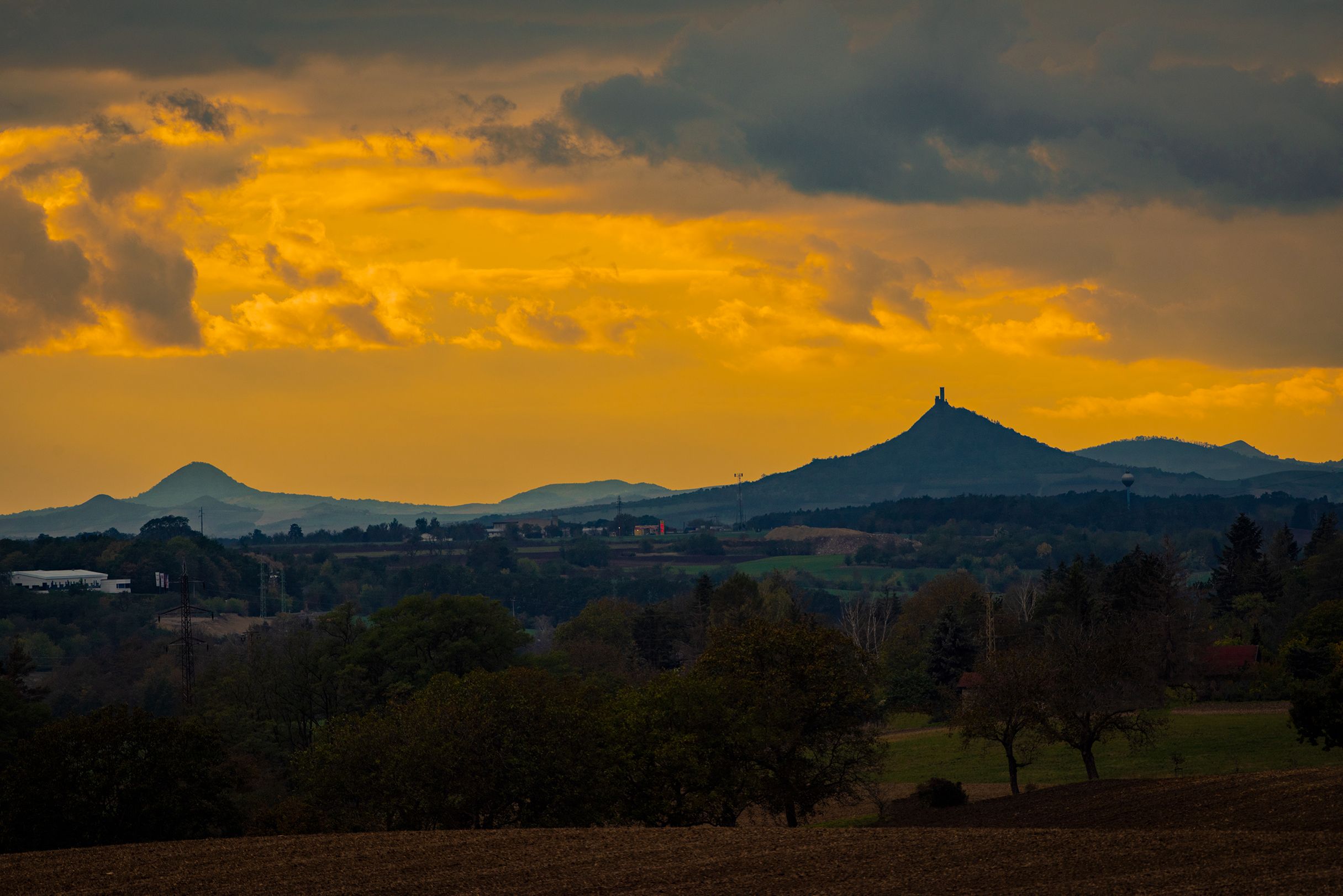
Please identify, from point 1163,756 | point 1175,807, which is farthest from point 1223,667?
point 1175,807

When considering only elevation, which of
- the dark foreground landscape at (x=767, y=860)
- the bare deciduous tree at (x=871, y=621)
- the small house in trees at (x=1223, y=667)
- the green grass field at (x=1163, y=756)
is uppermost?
the dark foreground landscape at (x=767, y=860)

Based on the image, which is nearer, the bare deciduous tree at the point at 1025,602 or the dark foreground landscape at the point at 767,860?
the dark foreground landscape at the point at 767,860

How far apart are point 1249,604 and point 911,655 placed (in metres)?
39.6

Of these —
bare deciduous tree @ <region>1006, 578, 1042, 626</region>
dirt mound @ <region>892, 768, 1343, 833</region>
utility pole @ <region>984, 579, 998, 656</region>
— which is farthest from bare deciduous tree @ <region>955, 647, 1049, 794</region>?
bare deciduous tree @ <region>1006, 578, 1042, 626</region>

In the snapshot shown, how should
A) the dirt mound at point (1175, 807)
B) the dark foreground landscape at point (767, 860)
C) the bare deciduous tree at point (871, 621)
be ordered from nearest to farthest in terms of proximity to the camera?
the dark foreground landscape at point (767, 860) → the dirt mound at point (1175, 807) → the bare deciduous tree at point (871, 621)

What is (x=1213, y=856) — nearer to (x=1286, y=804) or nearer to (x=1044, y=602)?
(x=1286, y=804)

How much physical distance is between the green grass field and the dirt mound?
20.8ft

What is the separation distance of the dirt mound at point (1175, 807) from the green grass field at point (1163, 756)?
6338 mm

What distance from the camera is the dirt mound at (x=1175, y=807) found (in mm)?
39438

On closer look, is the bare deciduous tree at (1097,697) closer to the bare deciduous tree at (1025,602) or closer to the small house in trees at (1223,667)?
the small house in trees at (1223,667)

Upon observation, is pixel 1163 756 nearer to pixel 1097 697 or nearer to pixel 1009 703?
pixel 1097 697

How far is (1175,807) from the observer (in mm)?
45500

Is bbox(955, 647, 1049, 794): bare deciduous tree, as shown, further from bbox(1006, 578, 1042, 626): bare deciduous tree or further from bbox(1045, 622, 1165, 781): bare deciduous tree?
bbox(1006, 578, 1042, 626): bare deciduous tree

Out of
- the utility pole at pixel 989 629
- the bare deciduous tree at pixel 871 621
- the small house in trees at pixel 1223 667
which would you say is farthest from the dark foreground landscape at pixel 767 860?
the bare deciduous tree at pixel 871 621
